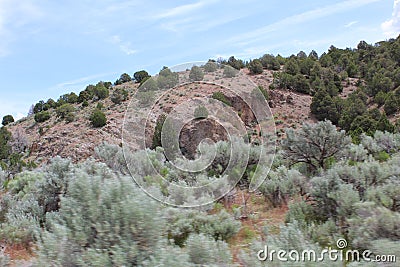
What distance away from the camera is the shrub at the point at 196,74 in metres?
6.43

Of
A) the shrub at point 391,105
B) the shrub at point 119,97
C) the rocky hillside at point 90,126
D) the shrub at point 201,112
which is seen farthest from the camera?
the shrub at point 119,97

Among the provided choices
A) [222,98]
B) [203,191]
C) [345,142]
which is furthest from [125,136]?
[222,98]

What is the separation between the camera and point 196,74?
673 centimetres

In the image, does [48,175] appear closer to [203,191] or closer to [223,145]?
[203,191]

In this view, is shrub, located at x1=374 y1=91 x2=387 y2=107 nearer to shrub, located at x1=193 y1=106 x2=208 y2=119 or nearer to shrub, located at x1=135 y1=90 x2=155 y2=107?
shrub, located at x1=193 y1=106 x2=208 y2=119

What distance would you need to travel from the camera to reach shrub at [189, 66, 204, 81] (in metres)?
6.43

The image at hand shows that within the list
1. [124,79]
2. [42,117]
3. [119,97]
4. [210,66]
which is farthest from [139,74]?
[210,66]

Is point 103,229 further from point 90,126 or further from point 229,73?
point 90,126

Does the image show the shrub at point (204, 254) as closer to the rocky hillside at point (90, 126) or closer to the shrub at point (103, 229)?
the shrub at point (103, 229)

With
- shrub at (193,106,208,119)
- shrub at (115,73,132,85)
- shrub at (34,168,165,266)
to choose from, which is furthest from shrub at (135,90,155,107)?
shrub at (115,73,132,85)

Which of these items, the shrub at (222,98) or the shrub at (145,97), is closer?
the shrub at (145,97)

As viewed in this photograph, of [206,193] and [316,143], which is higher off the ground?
[316,143]

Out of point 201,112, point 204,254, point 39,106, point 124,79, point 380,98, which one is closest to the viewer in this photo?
point 204,254

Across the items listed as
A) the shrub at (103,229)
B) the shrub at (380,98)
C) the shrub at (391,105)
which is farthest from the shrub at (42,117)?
the shrub at (103,229)
